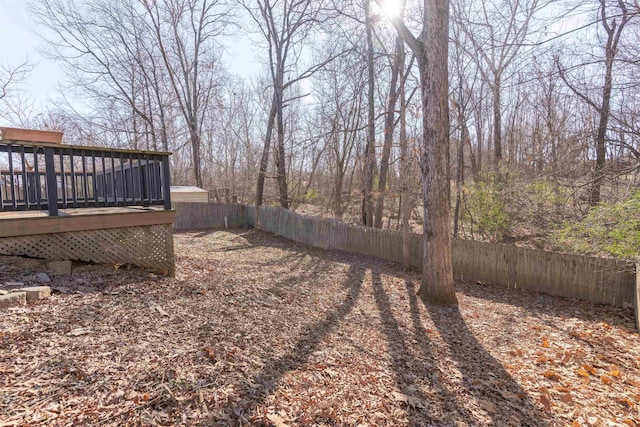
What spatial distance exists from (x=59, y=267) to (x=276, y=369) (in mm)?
3143

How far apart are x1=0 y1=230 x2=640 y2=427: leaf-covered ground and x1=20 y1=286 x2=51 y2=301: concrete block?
0.14 meters

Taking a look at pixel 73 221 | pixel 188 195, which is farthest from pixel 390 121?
pixel 188 195

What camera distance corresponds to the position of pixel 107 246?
4348mm

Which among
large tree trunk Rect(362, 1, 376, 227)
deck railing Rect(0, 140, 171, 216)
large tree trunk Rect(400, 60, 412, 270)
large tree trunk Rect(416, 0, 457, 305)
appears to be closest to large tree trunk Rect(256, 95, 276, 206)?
large tree trunk Rect(362, 1, 376, 227)

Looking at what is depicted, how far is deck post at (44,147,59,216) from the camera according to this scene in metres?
3.84

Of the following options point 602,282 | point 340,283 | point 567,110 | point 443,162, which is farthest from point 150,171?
point 567,110

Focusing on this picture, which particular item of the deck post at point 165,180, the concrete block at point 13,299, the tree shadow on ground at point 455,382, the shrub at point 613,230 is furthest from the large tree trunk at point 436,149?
the concrete block at point 13,299

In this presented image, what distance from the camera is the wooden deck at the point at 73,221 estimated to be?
3713 mm

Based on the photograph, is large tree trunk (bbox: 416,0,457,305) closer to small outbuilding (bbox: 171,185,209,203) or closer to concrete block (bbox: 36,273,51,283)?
A: concrete block (bbox: 36,273,51,283)

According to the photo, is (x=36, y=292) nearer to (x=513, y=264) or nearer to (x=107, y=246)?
(x=107, y=246)

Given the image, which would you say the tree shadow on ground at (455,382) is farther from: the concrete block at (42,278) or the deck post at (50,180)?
the deck post at (50,180)

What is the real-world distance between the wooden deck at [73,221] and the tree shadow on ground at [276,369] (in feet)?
8.64

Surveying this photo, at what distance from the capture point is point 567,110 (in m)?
11.2

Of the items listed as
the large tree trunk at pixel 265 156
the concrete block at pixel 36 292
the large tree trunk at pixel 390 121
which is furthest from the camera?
the large tree trunk at pixel 265 156
